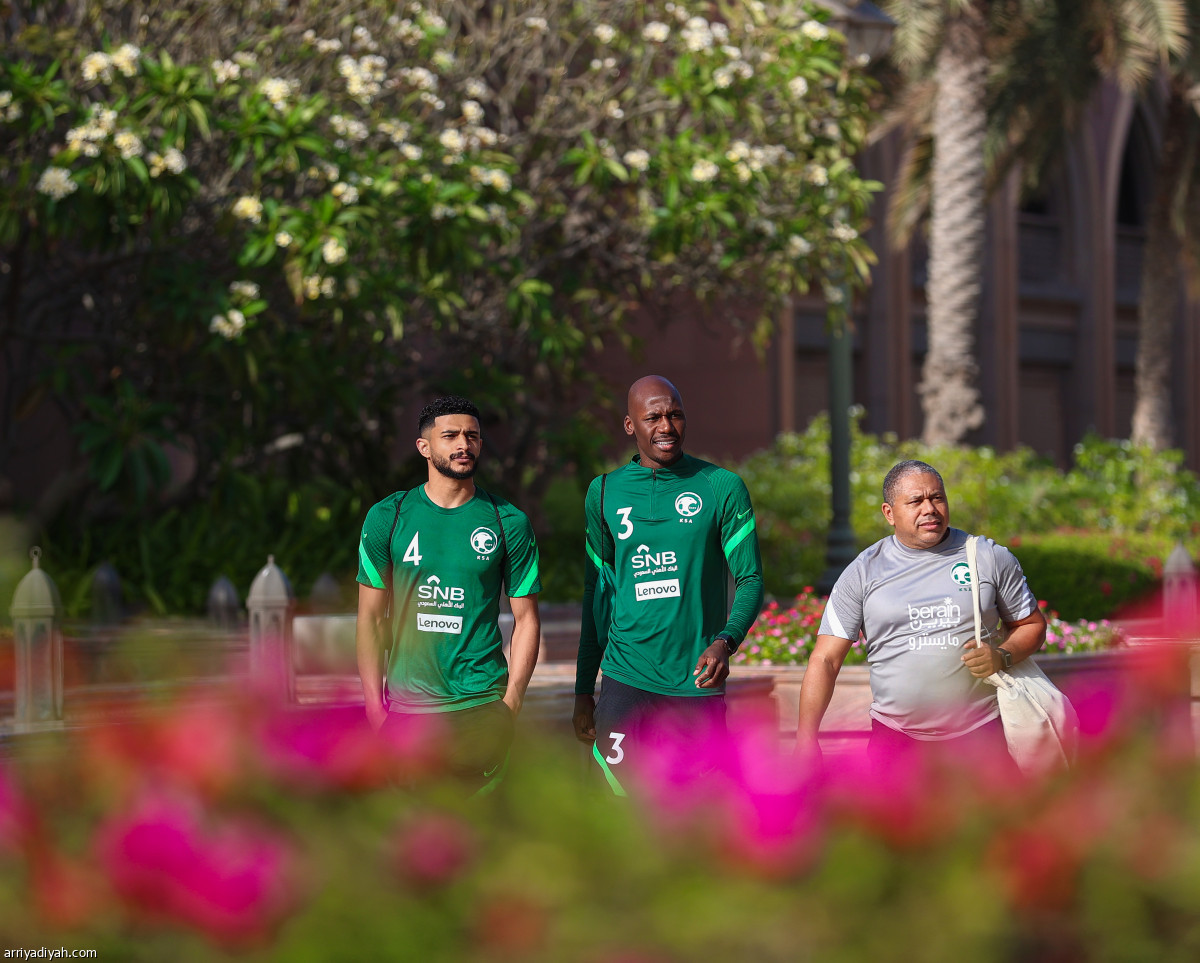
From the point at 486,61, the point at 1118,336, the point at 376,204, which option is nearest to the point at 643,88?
the point at 486,61

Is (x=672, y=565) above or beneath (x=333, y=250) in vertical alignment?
beneath

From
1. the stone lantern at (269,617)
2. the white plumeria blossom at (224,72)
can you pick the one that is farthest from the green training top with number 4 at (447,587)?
the white plumeria blossom at (224,72)

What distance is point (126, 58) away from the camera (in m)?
11.2

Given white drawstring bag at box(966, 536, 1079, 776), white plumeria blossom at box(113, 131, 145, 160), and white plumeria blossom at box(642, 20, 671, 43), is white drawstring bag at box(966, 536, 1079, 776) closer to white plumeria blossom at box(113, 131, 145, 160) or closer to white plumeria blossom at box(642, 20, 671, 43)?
white plumeria blossom at box(113, 131, 145, 160)

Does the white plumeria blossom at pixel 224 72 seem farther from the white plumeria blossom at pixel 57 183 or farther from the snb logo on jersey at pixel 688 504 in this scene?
the snb logo on jersey at pixel 688 504

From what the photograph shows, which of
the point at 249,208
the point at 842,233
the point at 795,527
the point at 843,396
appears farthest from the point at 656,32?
the point at 795,527

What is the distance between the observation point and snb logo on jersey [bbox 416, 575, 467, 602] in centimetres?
461

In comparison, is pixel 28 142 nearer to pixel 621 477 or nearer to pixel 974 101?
pixel 621 477

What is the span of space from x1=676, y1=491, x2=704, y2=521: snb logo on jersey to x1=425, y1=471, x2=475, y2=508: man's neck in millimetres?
634

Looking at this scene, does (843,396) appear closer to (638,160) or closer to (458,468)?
(638,160)

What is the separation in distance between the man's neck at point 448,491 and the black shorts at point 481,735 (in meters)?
0.62

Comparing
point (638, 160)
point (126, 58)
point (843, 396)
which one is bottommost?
point (843, 396)

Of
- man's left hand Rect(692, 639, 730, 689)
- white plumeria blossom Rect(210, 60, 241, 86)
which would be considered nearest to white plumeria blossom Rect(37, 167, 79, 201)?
white plumeria blossom Rect(210, 60, 241, 86)

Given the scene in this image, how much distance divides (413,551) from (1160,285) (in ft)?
70.9
